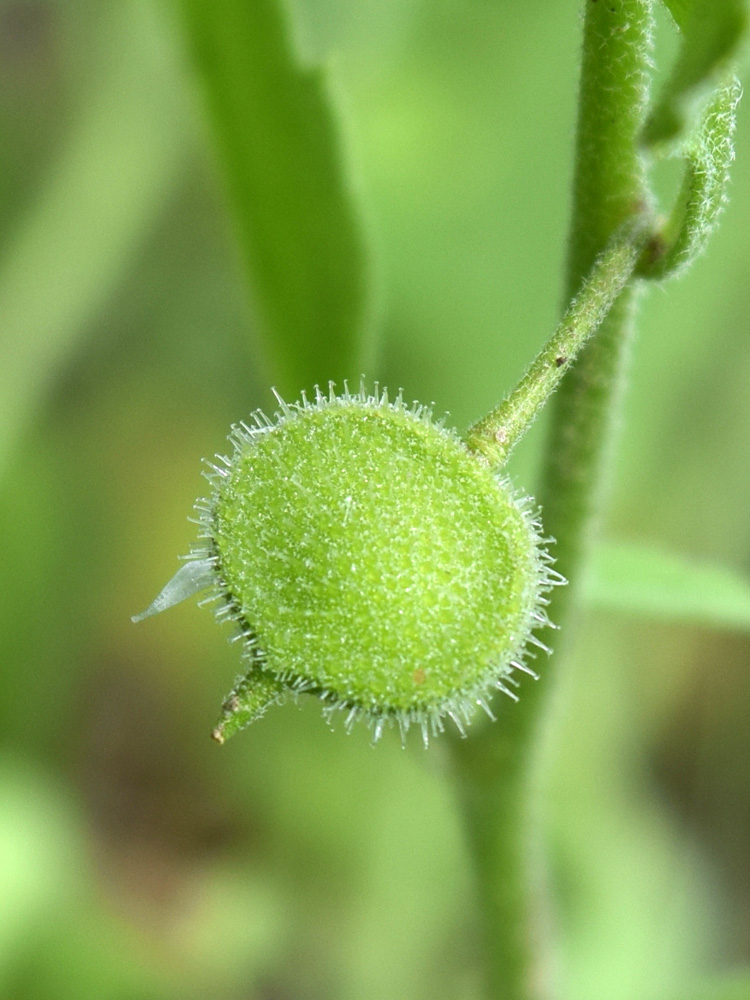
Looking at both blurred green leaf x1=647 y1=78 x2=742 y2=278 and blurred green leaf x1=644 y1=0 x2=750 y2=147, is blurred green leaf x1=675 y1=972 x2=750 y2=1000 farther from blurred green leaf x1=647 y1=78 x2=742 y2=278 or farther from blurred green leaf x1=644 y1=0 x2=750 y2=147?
blurred green leaf x1=644 y1=0 x2=750 y2=147

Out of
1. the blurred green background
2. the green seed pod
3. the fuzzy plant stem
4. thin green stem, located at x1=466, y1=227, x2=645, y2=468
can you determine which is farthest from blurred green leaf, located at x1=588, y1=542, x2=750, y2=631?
the blurred green background

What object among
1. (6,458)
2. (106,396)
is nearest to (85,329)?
(106,396)

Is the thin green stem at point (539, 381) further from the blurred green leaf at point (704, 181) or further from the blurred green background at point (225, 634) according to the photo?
the blurred green background at point (225, 634)

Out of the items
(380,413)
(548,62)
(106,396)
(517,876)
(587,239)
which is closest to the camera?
(380,413)

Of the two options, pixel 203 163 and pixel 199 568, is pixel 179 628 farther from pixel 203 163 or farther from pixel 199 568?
pixel 199 568

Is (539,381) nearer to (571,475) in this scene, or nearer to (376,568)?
(376,568)

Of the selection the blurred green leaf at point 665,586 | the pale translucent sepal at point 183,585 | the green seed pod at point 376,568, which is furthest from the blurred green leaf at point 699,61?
the blurred green leaf at point 665,586

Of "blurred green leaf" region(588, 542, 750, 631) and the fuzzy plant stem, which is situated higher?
"blurred green leaf" region(588, 542, 750, 631)
